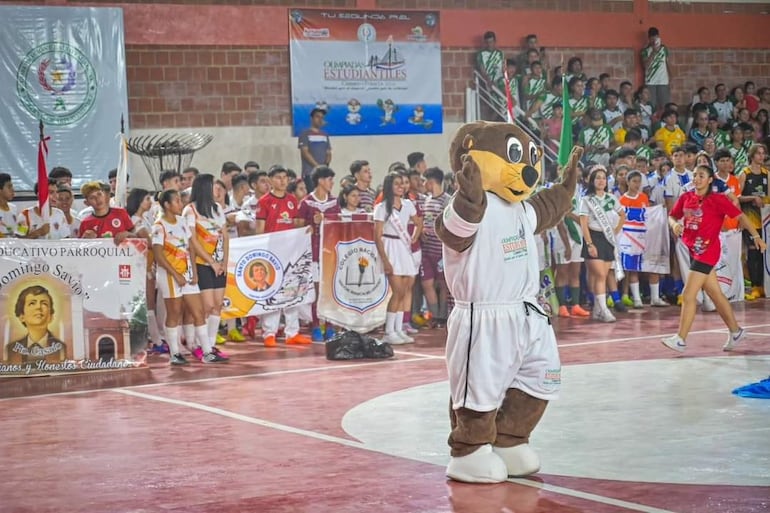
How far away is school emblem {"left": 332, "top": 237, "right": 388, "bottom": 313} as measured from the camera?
13992mm

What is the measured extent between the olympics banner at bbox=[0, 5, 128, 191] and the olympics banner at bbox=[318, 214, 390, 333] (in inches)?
231

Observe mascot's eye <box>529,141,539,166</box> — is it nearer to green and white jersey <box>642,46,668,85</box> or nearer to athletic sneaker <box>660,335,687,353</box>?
athletic sneaker <box>660,335,687,353</box>

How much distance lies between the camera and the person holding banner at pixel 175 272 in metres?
12.3

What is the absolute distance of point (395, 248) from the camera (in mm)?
13797

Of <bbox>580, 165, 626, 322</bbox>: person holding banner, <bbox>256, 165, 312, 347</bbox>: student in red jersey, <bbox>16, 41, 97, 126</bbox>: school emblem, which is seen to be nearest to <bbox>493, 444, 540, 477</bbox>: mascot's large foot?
<bbox>256, 165, 312, 347</bbox>: student in red jersey

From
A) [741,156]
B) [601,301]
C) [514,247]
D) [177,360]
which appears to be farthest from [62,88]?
[514,247]

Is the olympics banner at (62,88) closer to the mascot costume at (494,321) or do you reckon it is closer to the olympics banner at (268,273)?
the olympics banner at (268,273)

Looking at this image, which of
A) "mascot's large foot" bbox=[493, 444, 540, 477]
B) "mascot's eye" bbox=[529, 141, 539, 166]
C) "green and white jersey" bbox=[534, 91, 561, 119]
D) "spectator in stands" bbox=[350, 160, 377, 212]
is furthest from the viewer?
"green and white jersey" bbox=[534, 91, 561, 119]

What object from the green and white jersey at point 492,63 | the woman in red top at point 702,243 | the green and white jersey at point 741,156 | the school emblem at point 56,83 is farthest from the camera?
the green and white jersey at point 492,63

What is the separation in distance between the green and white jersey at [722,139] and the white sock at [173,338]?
11808 millimetres

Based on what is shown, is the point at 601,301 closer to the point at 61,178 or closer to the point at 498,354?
the point at 61,178

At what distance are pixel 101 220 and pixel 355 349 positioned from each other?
2899 millimetres

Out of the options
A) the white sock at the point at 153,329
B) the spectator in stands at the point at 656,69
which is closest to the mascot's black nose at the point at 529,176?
the white sock at the point at 153,329

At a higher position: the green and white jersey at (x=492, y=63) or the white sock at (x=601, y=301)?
the green and white jersey at (x=492, y=63)
